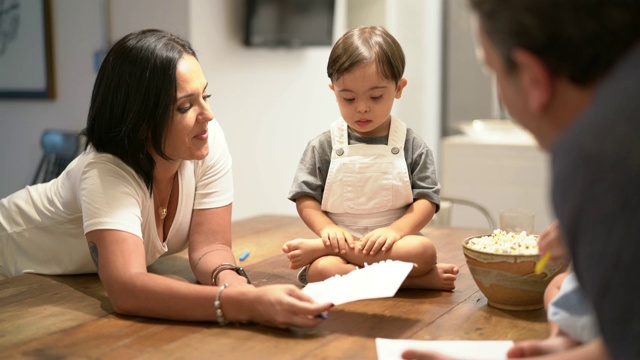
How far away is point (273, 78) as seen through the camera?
428 centimetres

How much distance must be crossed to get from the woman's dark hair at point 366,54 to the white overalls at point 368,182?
0.49ft

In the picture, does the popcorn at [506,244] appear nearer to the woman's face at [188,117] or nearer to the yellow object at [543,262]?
the yellow object at [543,262]

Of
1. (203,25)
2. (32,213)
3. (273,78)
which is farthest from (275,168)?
(32,213)

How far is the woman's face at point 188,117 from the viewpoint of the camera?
1.73 m

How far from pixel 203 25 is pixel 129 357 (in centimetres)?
264

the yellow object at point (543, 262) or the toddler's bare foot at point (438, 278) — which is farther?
the toddler's bare foot at point (438, 278)

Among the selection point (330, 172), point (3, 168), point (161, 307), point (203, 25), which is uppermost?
point (203, 25)

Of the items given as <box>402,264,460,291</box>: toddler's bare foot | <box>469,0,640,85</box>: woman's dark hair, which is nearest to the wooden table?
<box>402,264,460,291</box>: toddler's bare foot

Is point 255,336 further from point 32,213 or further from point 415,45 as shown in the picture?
point 415,45

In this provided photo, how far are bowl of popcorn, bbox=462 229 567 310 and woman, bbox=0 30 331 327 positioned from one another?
345 mm

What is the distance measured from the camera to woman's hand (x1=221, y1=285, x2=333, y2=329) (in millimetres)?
1385

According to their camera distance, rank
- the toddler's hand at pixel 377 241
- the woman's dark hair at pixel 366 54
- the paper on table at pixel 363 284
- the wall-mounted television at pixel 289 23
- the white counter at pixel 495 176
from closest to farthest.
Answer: the paper on table at pixel 363 284
the toddler's hand at pixel 377 241
the woman's dark hair at pixel 366 54
the wall-mounted television at pixel 289 23
the white counter at pixel 495 176

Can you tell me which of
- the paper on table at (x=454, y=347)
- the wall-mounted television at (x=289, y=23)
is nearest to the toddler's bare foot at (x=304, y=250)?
the paper on table at (x=454, y=347)

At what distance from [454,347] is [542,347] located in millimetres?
175
